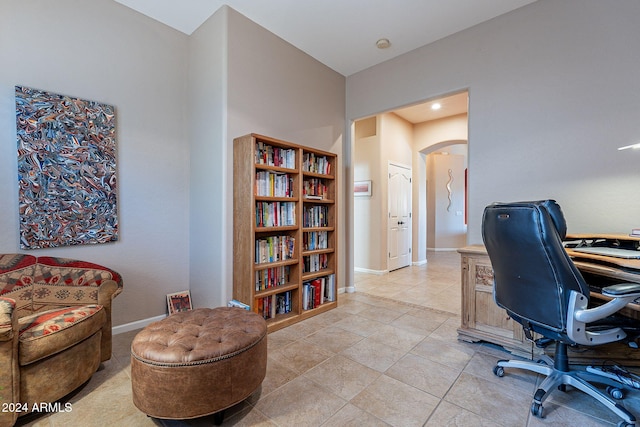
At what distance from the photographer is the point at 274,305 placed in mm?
2854

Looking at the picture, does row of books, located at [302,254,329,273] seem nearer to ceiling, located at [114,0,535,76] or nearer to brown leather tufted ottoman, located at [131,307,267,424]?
brown leather tufted ottoman, located at [131,307,267,424]

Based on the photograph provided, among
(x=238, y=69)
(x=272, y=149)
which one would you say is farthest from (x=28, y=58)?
(x=272, y=149)

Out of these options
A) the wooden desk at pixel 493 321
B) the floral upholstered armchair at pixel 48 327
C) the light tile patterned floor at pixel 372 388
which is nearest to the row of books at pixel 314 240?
the light tile patterned floor at pixel 372 388

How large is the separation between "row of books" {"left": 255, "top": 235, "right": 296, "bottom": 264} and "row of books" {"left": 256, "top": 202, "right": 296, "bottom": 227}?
153 mm

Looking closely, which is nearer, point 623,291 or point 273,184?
point 623,291

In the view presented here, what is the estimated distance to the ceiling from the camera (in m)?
2.62

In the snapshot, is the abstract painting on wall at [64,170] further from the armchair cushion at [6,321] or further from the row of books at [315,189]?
the row of books at [315,189]

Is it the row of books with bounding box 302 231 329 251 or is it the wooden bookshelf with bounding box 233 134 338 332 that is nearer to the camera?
the wooden bookshelf with bounding box 233 134 338 332

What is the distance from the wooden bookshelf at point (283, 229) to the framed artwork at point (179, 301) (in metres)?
0.73

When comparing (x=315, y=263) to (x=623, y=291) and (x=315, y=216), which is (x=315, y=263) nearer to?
(x=315, y=216)

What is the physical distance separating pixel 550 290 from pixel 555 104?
1.90 metres

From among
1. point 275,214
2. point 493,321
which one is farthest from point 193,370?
point 493,321

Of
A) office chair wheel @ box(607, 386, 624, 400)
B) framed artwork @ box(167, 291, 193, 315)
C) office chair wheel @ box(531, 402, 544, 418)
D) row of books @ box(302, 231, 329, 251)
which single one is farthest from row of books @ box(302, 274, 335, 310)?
office chair wheel @ box(607, 386, 624, 400)

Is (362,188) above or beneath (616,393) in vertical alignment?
above
